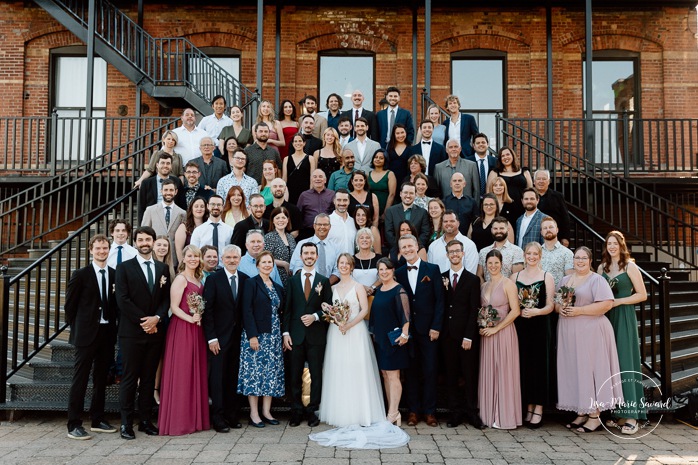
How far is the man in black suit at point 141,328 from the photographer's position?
5.66 metres

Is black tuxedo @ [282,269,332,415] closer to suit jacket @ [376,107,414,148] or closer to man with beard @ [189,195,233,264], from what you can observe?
man with beard @ [189,195,233,264]

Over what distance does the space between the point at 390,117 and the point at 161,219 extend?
4046 mm

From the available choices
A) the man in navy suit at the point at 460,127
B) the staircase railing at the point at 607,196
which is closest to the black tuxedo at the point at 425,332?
the man in navy suit at the point at 460,127

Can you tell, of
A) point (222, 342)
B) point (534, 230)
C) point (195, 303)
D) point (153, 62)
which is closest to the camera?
point (195, 303)

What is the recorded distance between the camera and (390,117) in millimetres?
9438

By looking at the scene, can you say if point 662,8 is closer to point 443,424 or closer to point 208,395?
point 443,424

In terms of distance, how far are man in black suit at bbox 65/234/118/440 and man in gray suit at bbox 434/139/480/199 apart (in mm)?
4443

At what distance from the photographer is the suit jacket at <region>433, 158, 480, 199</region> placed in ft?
26.8

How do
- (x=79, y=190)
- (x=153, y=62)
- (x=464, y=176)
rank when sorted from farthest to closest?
(x=153, y=62)
(x=79, y=190)
(x=464, y=176)

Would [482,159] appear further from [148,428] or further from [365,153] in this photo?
[148,428]

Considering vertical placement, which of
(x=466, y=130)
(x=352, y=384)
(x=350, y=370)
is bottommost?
(x=352, y=384)

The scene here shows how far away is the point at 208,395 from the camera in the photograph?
19.8 ft

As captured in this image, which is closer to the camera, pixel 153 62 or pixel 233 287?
pixel 233 287

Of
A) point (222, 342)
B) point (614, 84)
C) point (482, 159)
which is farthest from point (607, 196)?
point (222, 342)
